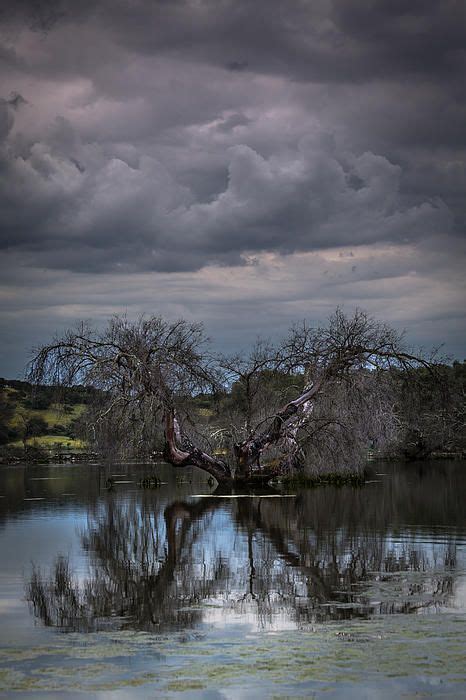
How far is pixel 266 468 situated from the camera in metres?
37.3

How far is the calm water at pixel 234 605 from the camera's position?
8.28 metres

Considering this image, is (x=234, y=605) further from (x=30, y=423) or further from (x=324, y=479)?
(x=30, y=423)

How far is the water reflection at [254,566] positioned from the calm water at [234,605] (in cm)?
4

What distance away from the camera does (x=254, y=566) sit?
15.6 metres

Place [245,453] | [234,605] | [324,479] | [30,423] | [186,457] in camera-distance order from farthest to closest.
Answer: [30,423] < [324,479] < [245,453] < [186,457] < [234,605]

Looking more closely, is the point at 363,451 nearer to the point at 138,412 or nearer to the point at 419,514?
the point at 138,412

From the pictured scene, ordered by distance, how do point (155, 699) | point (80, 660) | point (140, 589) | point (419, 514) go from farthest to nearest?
point (419, 514)
point (140, 589)
point (80, 660)
point (155, 699)

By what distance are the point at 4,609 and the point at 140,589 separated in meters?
2.33

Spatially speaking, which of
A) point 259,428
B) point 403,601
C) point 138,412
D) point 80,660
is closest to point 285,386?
point 259,428

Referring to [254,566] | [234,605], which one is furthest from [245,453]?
[234,605]

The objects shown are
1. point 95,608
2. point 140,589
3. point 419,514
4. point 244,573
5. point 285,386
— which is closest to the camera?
point 95,608

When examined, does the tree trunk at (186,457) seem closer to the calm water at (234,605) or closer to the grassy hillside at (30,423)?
the calm water at (234,605)

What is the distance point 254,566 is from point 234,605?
11.9 feet

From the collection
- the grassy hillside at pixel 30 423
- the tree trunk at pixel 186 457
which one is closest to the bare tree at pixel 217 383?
the tree trunk at pixel 186 457
